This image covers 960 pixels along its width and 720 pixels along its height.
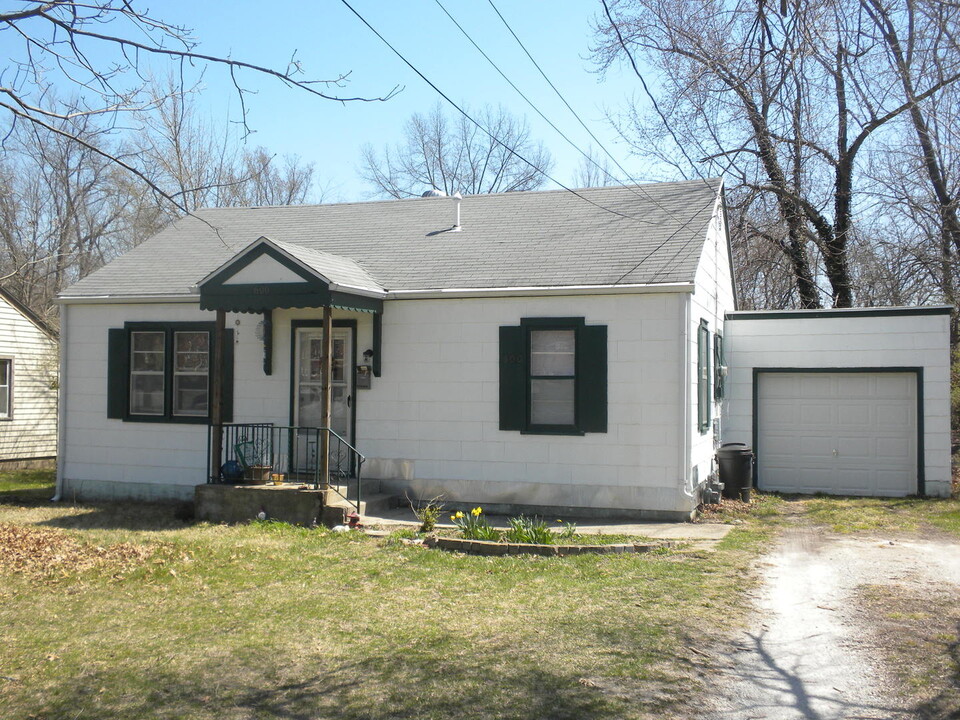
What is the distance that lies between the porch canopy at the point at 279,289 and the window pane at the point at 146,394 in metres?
2.06

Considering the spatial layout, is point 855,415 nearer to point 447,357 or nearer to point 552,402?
point 552,402

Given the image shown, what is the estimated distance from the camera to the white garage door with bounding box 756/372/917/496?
14.6 meters

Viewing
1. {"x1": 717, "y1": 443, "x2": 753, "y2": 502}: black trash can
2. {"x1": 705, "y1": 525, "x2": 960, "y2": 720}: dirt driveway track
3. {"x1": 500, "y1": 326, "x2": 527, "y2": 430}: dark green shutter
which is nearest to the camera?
{"x1": 705, "y1": 525, "x2": 960, "y2": 720}: dirt driveway track

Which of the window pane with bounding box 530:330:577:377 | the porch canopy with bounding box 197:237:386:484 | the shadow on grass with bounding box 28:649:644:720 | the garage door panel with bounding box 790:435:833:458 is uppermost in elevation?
the porch canopy with bounding box 197:237:386:484

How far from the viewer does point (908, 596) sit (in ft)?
25.3

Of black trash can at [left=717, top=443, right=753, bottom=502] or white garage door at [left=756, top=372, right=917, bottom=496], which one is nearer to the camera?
black trash can at [left=717, top=443, right=753, bottom=502]

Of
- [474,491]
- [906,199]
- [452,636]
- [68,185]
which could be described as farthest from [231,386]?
[68,185]

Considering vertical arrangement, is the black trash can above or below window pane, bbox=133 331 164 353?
below

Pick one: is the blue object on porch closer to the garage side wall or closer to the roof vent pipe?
the roof vent pipe

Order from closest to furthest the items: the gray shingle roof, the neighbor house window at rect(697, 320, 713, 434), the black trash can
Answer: the gray shingle roof
the neighbor house window at rect(697, 320, 713, 434)
the black trash can

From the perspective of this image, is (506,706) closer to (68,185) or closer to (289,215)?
(289,215)

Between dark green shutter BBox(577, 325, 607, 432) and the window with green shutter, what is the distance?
0.01 meters

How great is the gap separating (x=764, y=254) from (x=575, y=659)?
18.7 m

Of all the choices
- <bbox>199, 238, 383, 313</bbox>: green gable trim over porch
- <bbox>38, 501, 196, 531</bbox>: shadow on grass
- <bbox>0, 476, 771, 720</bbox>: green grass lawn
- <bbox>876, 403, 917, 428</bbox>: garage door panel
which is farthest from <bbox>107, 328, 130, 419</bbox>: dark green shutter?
<bbox>876, 403, 917, 428</bbox>: garage door panel
